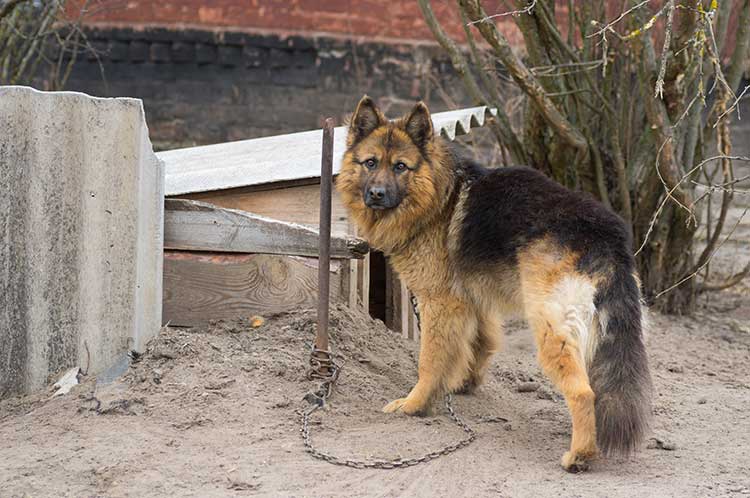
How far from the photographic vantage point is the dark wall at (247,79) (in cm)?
1340

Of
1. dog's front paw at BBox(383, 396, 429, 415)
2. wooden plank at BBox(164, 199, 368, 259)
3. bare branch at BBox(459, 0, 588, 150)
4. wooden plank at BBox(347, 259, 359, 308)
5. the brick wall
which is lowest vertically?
dog's front paw at BBox(383, 396, 429, 415)

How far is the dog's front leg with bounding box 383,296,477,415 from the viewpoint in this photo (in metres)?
5.36

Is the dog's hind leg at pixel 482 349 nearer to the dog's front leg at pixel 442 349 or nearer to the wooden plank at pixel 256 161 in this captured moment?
the dog's front leg at pixel 442 349

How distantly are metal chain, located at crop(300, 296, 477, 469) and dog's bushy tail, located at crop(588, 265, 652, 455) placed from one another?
31.7 inches

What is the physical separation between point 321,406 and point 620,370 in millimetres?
1664

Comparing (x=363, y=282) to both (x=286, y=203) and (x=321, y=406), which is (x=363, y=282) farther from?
(x=321, y=406)

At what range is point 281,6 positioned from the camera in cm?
1343

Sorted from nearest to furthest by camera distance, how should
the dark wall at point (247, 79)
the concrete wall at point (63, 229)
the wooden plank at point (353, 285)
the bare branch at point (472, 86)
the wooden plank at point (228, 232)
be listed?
the concrete wall at point (63, 229), the wooden plank at point (228, 232), the wooden plank at point (353, 285), the bare branch at point (472, 86), the dark wall at point (247, 79)

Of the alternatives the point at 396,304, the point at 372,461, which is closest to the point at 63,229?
the point at 372,461

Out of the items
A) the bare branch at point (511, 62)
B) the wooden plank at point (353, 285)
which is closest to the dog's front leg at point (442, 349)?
the wooden plank at point (353, 285)

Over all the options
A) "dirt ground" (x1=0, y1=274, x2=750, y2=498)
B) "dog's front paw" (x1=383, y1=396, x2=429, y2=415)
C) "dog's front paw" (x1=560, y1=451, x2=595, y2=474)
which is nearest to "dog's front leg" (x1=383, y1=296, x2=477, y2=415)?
"dog's front paw" (x1=383, y1=396, x2=429, y2=415)

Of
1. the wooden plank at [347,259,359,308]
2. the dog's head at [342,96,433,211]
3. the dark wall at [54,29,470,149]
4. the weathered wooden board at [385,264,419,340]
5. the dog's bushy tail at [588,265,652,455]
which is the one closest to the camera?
the dog's bushy tail at [588,265,652,455]

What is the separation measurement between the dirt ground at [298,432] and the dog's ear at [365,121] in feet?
3.92

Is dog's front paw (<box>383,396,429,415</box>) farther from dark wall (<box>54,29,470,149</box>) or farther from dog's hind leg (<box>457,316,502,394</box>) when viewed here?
dark wall (<box>54,29,470,149</box>)
